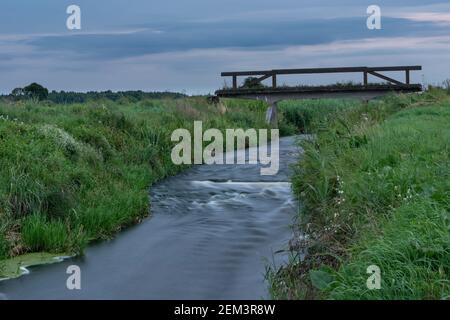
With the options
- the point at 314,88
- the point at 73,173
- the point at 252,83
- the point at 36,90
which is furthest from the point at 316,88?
the point at 73,173

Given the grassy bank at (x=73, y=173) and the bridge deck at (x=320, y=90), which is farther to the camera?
the bridge deck at (x=320, y=90)

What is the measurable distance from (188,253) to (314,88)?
21678 millimetres

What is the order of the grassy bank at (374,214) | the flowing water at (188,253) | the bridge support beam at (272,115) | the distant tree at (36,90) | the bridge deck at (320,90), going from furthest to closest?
the distant tree at (36,90), the bridge support beam at (272,115), the bridge deck at (320,90), the flowing water at (188,253), the grassy bank at (374,214)

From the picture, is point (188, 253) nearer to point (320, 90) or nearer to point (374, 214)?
point (374, 214)

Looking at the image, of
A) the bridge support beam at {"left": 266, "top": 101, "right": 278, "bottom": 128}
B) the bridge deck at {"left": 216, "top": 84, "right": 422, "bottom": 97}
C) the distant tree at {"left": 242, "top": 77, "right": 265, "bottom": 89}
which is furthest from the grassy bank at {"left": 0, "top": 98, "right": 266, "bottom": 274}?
the bridge support beam at {"left": 266, "top": 101, "right": 278, "bottom": 128}

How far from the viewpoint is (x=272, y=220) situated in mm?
11992

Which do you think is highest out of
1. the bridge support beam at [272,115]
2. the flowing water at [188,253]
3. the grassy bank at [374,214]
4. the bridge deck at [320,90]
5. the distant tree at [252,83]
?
the distant tree at [252,83]

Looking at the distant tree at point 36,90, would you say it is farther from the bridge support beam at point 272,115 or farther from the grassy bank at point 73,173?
the grassy bank at point 73,173

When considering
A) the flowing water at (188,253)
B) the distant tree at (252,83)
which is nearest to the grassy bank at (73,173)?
the flowing water at (188,253)

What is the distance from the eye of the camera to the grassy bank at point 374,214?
6.08 metres

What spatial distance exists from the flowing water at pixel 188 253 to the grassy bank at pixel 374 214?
62 cm

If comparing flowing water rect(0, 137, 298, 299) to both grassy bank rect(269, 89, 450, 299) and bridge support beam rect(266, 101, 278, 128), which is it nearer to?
grassy bank rect(269, 89, 450, 299)

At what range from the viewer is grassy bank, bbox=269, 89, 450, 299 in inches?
239

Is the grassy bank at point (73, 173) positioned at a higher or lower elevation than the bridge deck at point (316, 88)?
lower
